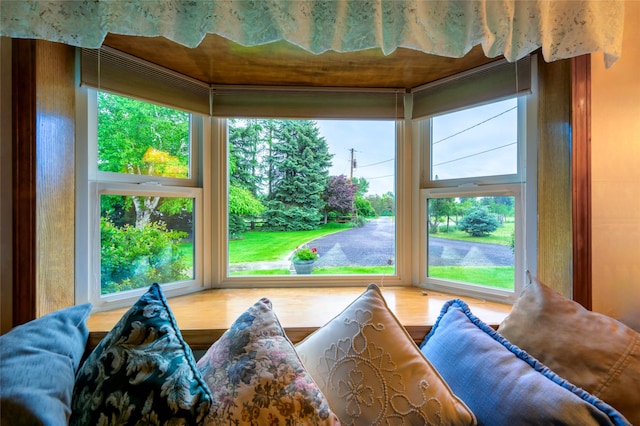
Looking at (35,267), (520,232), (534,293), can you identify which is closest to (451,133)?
(520,232)

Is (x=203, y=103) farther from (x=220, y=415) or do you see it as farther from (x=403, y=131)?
(x=220, y=415)

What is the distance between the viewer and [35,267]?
998mm

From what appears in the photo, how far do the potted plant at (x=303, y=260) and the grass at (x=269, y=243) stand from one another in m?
0.05

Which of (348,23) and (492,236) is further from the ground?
(348,23)

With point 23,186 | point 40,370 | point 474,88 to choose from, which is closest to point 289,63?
point 474,88

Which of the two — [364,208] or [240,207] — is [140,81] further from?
[364,208]

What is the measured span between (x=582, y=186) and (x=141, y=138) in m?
1.95

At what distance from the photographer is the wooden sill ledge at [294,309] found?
108 centimetres

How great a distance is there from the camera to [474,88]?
54.2 inches

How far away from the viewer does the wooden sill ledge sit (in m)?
1.08

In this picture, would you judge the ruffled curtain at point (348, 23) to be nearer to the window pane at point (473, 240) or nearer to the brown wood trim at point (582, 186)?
the brown wood trim at point (582, 186)

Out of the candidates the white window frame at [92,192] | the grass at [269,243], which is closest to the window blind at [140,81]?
the white window frame at [92,192]

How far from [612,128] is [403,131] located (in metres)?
0.87

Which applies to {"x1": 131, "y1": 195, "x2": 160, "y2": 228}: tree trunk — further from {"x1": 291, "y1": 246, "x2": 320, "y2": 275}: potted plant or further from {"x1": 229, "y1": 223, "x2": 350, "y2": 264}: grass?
{"x1": 291, "y1": 246, "x2": 320, "y2": 275}: potted plant
